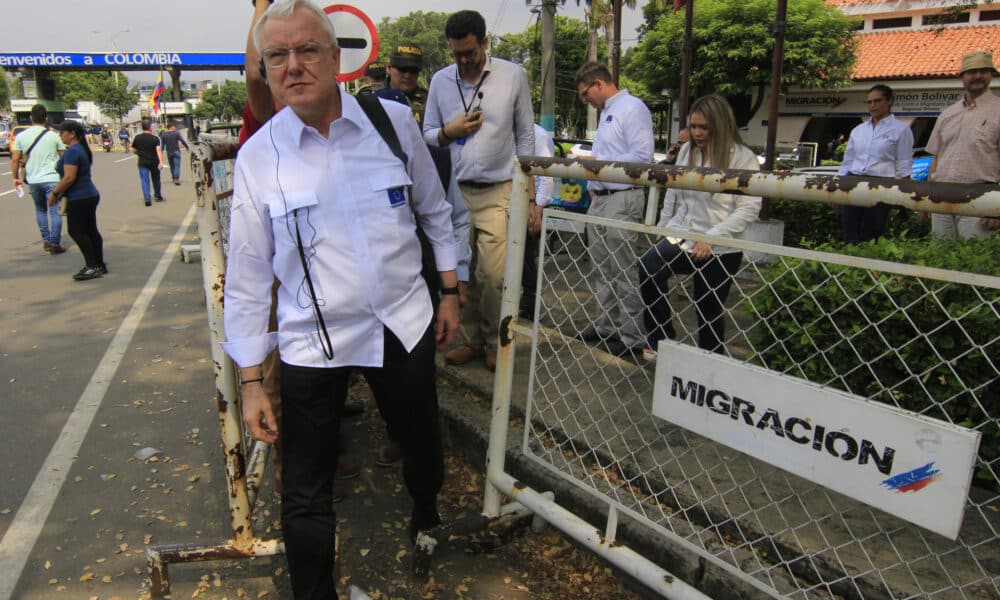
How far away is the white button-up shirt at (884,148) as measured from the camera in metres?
6.36

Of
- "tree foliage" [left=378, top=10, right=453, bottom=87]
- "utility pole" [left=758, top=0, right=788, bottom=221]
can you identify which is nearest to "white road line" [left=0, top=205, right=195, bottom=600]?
"utility pole" [left=758, top=0, right=788, bottom=221]

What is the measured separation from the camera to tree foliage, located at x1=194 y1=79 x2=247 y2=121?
106 metres

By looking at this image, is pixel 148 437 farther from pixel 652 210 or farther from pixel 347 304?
pixel 652 210

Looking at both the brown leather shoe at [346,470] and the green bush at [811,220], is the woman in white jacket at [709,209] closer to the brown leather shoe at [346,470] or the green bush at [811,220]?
the brown leather shoe at [346,470]

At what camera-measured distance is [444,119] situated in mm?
4027

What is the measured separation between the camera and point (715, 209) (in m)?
3.70

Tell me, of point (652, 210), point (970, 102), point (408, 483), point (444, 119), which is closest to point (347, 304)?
point (408, 483)

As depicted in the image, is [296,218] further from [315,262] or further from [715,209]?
[715,209]

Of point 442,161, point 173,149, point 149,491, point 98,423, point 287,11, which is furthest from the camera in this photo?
point 173,149

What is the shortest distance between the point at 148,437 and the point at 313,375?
224 centimetres

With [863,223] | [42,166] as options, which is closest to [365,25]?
[863,223]

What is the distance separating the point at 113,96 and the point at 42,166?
3086 inches

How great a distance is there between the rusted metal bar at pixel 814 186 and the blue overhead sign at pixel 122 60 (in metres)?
35.1

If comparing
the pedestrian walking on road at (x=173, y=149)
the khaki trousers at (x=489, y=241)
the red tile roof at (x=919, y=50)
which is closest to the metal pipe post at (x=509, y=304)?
the khaki trousers at (x=489, y=241)
